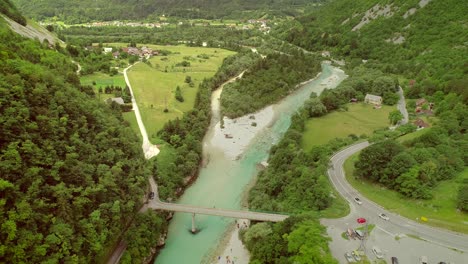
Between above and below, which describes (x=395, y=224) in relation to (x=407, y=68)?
below

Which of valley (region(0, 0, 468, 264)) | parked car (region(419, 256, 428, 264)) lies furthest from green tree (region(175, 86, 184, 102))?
parked car (region(419, 256, 428, 264))

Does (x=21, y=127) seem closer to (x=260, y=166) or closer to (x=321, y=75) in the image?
(x=260, y=166)

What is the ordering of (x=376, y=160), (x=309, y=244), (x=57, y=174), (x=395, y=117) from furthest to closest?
1. (x=395, y=117)
2. (x=376, y=160)
3. (x=57, y=174)
4. (x=309, y=244)

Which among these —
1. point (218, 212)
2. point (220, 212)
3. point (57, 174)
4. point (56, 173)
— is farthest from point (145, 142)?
point (56, 173)

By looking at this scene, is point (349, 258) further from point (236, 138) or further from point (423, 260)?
point (236, 138)

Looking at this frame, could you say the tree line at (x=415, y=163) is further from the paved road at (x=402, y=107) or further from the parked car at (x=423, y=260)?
Result: the paved road at (x=402, y=107)

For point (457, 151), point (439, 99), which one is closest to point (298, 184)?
point (457, 151)
